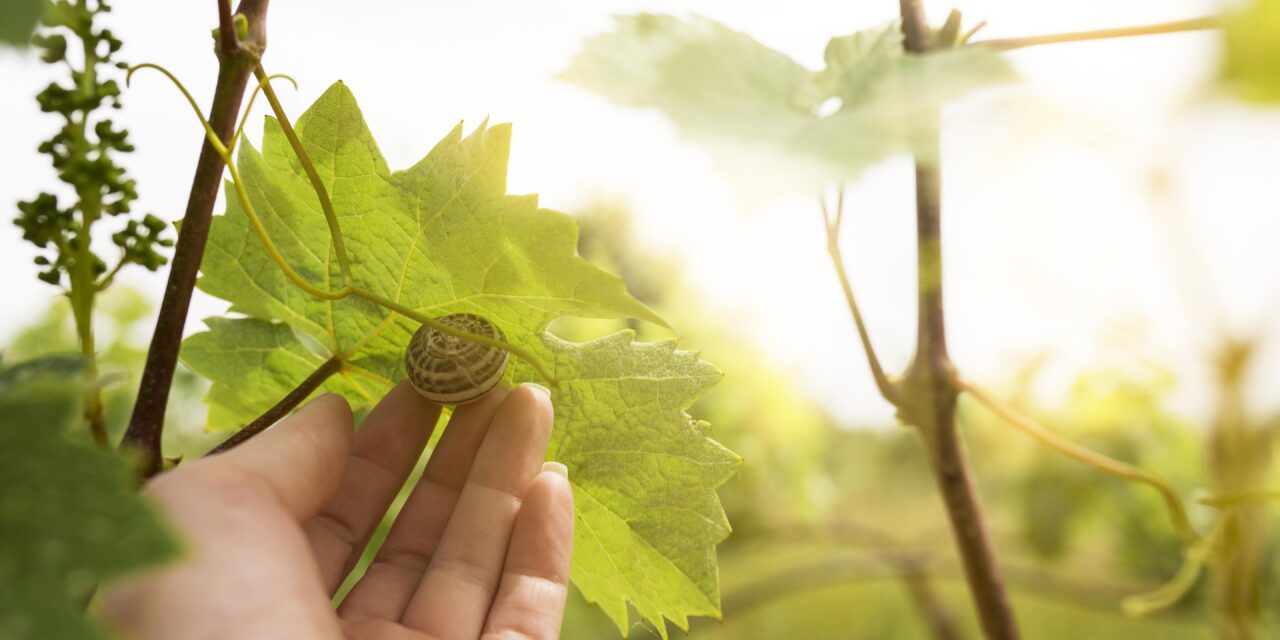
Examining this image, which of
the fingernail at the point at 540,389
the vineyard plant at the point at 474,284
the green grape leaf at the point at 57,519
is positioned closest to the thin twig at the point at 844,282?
the vineyard plant at the point at 474,284

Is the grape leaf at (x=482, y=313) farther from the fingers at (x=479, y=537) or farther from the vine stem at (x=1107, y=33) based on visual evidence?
the vine stem at (x=1107, y=33)

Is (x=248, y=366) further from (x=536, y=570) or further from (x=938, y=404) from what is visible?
(x=938, y=404)

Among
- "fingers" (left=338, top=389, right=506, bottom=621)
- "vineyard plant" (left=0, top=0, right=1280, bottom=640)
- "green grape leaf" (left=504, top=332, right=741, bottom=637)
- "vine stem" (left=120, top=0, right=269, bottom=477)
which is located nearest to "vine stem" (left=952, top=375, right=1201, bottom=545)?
"vineyard plant" (left=0, top=0, right=1280, bottom=640)

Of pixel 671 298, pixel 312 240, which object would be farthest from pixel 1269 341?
pixel 312 240

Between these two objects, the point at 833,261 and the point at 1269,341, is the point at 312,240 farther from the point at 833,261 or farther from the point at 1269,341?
the point at 1269,341

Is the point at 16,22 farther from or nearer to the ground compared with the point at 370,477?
farther from the ground

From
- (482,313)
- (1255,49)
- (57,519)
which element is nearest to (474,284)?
(482,313)
